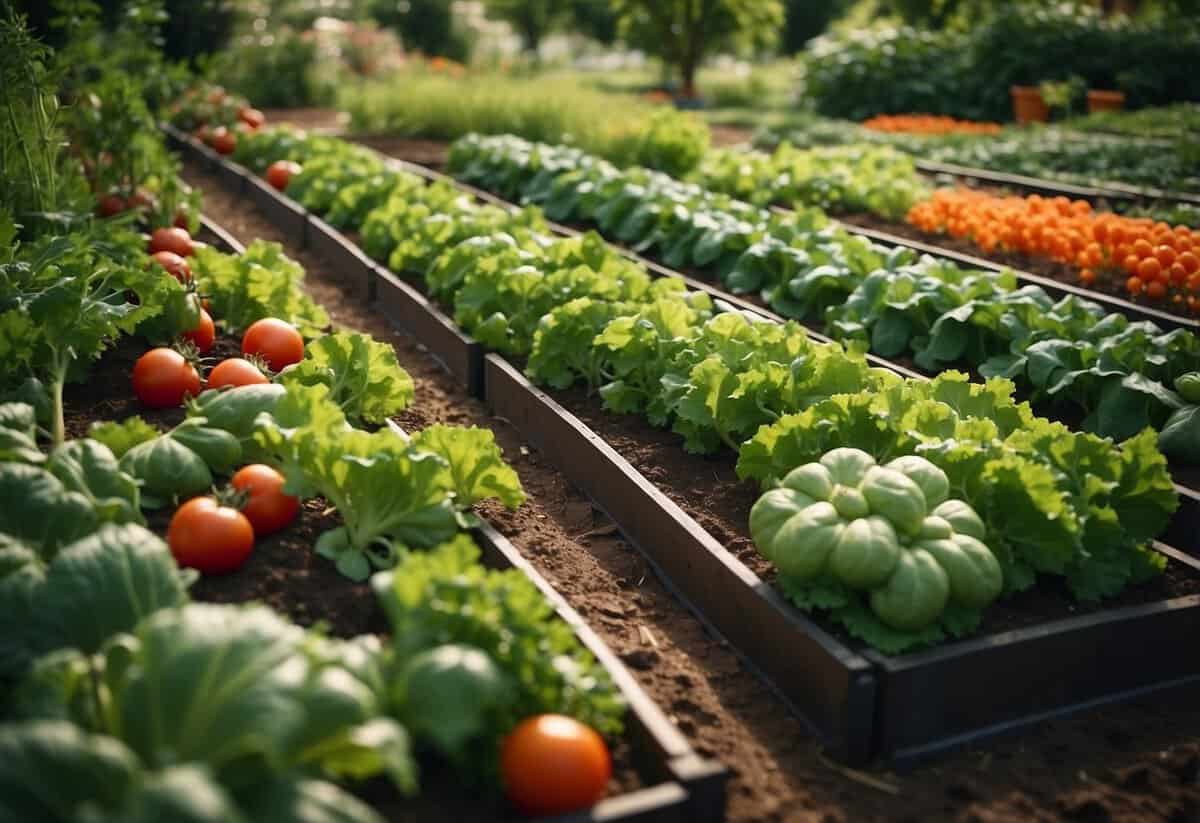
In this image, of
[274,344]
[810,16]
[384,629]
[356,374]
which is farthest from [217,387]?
[810,16]

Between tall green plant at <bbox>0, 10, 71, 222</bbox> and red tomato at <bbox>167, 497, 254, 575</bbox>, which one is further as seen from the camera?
tall green plant at <bbox>0, 10, 71, 222</bbox>

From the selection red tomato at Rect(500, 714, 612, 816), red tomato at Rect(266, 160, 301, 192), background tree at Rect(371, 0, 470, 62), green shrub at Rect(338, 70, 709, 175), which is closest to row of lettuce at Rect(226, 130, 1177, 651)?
red tomato at Rect(500, 714, 612, 816)

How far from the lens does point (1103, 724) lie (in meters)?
3.59

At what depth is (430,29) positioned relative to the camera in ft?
85.5

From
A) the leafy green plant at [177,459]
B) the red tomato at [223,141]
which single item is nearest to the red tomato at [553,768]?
the leafy green plant at [177,459]

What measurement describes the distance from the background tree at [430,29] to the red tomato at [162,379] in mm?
22674

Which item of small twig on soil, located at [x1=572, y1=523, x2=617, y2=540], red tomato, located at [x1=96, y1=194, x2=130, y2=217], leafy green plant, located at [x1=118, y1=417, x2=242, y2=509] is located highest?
red tomato, located at [x1=96, y1=194, x2=130, y2=217]

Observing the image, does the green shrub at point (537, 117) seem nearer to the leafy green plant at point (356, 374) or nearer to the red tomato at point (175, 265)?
the red tomato at point (175, 265)

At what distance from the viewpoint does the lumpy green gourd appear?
134 inches

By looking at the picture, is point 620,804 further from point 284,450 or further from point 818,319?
point 818,319

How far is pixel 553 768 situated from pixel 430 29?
25.5 metres

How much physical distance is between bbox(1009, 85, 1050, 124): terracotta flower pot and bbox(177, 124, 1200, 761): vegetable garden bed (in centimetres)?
1509

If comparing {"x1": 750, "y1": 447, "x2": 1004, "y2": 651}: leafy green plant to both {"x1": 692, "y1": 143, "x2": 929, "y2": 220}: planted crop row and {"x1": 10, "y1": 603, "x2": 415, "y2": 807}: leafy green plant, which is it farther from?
{"x1": 692, "y1": 143, "x2": 929, "y2": 220}: planted crop row

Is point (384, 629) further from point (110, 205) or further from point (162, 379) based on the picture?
point (110, 205)
